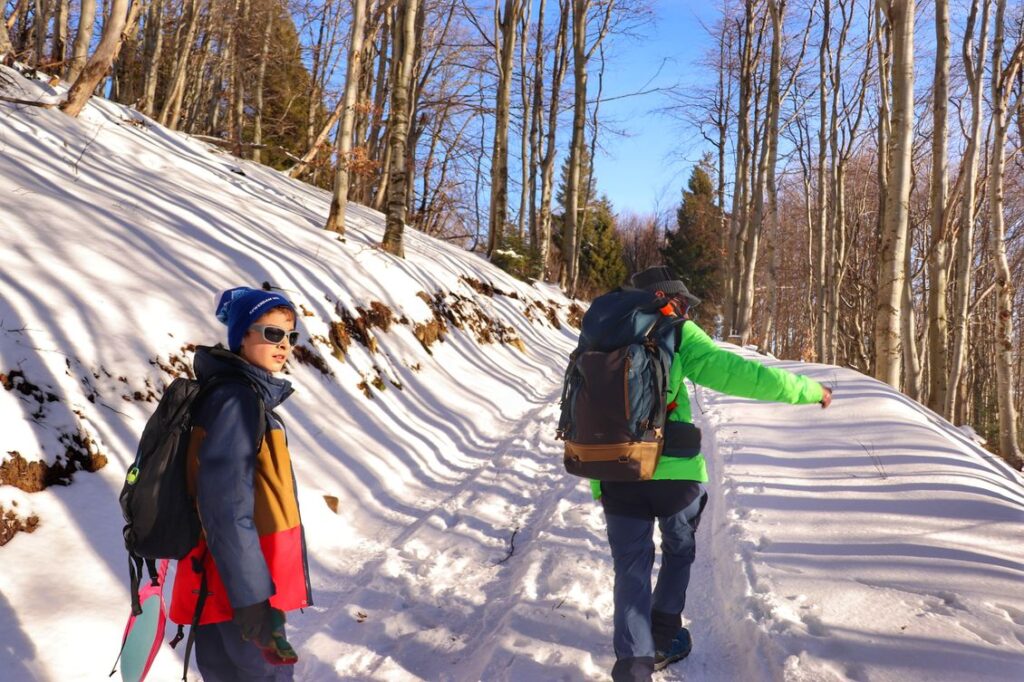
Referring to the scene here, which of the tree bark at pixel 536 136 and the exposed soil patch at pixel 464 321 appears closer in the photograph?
the exposed soil patch at pixel 464 321

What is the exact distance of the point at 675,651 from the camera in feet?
9.98

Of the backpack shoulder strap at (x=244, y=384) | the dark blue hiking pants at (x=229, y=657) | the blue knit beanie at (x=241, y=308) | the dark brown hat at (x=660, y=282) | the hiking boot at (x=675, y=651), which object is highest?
the dark brown hat at (x=660, y=282)

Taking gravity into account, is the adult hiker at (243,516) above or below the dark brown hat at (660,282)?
below

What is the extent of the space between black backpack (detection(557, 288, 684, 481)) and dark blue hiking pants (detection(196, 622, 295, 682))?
55.7 inches

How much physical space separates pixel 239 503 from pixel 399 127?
9.97 metres

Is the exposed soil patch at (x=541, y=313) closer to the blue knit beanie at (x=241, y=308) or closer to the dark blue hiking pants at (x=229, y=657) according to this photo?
the blue knit beanie at (x=241, y=308)

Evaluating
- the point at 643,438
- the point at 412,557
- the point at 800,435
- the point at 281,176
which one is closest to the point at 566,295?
the point at 281,176

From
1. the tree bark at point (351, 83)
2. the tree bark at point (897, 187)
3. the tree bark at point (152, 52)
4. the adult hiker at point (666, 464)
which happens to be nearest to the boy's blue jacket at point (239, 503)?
the adult hiker at point (666, 464)

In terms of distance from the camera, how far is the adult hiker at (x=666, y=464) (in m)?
2.66

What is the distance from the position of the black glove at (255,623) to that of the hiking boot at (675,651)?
6.08ft

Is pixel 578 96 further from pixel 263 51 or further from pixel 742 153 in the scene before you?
pixel 263 51

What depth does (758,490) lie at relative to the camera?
4.91 metres

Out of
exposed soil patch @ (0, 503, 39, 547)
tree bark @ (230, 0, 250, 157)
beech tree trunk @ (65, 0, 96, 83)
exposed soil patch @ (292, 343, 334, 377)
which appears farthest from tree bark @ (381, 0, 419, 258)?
exposed soil patch @ (0, 503, 39, 547)

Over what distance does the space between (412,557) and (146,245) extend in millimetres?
4562
